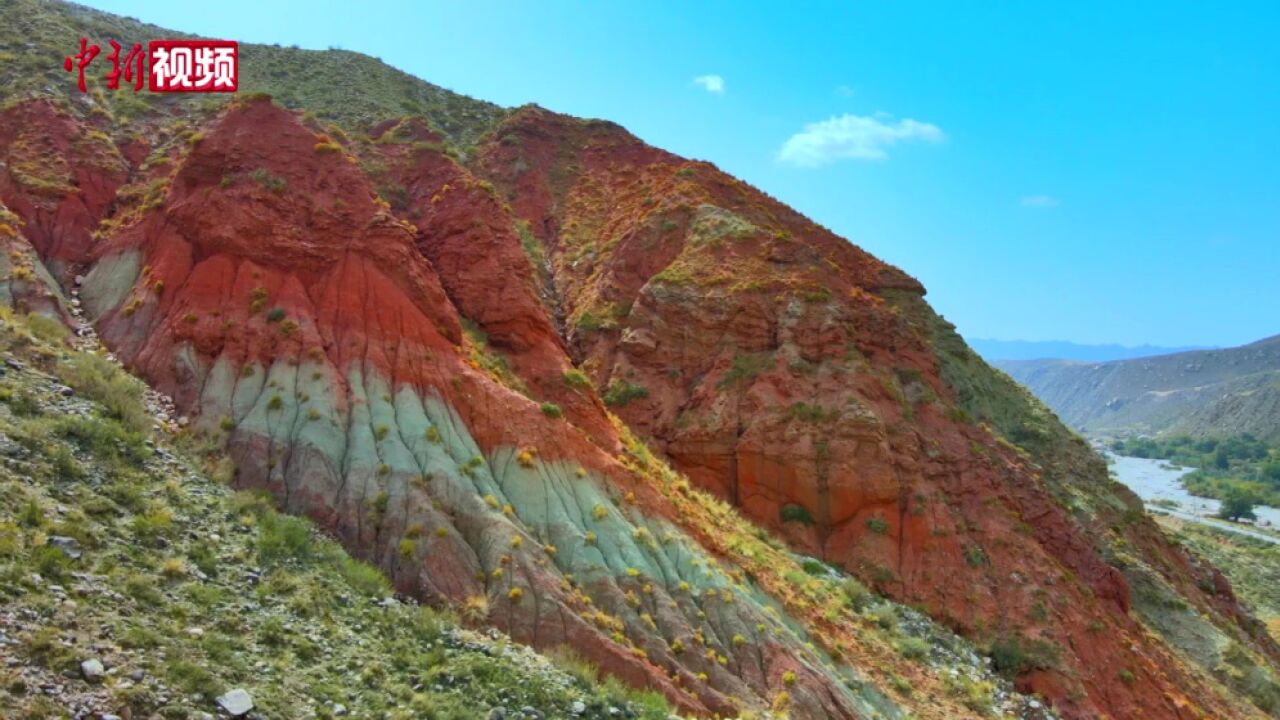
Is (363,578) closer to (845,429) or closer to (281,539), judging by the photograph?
(281,539)

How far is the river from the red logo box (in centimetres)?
7650

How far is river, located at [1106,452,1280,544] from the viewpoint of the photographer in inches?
4035

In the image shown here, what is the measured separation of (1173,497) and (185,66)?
145m

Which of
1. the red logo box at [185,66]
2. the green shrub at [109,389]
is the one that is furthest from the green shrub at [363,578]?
the red logo box at [185,66]

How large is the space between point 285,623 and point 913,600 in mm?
19599

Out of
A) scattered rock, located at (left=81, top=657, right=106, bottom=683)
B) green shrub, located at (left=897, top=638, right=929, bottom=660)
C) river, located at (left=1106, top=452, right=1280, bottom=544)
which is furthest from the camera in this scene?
river, located at (left=1106, top=452, right=1280, bottom=544)

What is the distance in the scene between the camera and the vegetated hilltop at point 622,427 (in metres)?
18.6

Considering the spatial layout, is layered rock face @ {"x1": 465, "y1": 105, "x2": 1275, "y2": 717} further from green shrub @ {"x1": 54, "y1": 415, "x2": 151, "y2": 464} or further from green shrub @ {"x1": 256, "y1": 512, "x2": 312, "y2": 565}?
green shrub @ {"x1": 54, "y1": 415, "x2": 151, "y2": 464}

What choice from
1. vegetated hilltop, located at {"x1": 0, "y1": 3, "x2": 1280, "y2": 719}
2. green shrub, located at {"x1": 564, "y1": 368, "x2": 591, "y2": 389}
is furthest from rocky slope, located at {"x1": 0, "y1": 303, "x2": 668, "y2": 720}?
green shrub, located at {"x1": 564, "y1": 368, "x2": 591, "y2": 389}

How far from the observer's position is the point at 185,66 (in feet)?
117

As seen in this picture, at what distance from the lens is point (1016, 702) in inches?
915

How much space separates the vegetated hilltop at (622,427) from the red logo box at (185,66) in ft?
3.77

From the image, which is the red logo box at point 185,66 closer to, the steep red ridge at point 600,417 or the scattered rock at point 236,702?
the steep red ridge at point 600,417

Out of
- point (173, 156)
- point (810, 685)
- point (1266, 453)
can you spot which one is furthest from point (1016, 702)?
point (1266, 453)
